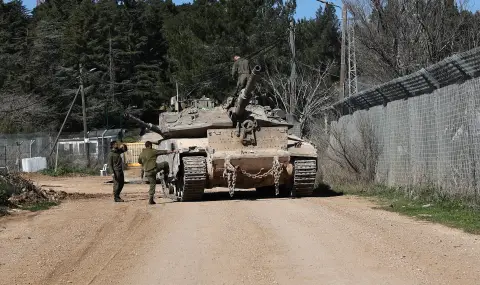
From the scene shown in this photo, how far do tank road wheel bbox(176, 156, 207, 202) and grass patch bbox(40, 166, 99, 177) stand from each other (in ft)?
70.4

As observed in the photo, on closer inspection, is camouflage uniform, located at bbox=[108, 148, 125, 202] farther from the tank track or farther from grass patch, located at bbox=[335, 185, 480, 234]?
grass patch, located at bbox=[335, 185, 480, 234]

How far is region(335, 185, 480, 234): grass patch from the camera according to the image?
36.7 feet

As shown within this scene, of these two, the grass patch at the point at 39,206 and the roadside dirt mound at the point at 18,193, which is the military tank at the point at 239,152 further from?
the roadside dirt mound at the point at 18,193

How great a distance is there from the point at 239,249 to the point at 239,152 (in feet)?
28.8

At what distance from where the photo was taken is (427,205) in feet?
45.4

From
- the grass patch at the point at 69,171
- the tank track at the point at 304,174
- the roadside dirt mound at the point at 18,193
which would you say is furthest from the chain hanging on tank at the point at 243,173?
the grass patch at the point at 69,171

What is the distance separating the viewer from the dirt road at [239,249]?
721 centimetres

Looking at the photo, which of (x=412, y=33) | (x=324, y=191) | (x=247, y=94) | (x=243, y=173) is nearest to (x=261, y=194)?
(x=324, y=191)

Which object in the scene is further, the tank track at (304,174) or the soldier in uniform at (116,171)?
the soldier in uniform at (116,171)

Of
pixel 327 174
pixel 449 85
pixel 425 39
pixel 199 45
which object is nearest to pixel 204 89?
pixel 199 45

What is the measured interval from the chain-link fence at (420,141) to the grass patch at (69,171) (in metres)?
19.8

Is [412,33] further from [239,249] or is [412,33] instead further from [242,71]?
[239,249]

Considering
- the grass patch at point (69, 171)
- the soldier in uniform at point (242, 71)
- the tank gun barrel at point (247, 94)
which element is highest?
the soldier in uniform at point (242, 71)

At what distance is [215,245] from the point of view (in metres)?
9.22
